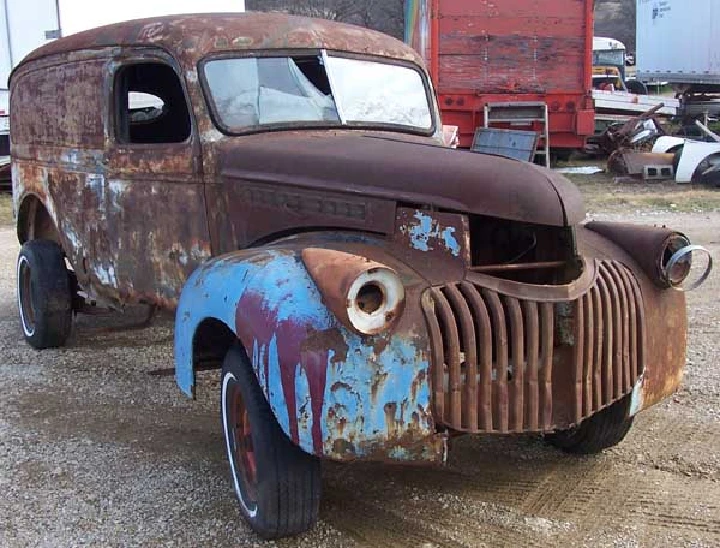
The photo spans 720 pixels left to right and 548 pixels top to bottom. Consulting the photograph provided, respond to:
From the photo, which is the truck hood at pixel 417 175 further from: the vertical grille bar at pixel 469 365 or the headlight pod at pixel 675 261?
the headlight pod at pixel 675 261

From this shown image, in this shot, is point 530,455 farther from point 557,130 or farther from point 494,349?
point 557,130

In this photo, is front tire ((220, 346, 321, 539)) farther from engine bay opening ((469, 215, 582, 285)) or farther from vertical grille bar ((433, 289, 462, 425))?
engine bay opening ((469, 215, 582, 285))

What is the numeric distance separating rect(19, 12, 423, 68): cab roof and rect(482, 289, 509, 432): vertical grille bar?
2.06m

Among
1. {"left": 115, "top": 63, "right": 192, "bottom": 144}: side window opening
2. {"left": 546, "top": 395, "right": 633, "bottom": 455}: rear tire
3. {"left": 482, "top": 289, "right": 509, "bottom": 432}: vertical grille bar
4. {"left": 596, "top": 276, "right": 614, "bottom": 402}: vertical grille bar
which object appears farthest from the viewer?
{"left": 115, "top": 63, "right": 192, "bottom": 144}: side window opening

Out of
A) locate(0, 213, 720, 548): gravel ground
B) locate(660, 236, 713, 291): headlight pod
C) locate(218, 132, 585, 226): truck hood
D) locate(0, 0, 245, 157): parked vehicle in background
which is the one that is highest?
locate(0, 0, 245, 157): parked vehicle in background

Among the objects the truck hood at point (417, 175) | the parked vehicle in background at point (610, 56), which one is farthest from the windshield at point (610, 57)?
the truck hood at point (417, 175)

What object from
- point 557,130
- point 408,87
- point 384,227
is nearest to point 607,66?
point 557,130

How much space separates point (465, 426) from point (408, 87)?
7.97 ft

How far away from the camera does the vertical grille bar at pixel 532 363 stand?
3248 mm

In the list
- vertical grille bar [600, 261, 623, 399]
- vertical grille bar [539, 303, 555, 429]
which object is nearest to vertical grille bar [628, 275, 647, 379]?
vertical grille bar [600, 261, 623, 399]

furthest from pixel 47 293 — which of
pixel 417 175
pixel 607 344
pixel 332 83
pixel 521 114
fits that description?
pixel 521 114

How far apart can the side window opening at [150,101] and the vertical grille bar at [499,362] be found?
6.85 ft

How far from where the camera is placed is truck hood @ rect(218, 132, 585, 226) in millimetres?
3340

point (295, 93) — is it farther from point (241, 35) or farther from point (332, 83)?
point (241, 35)
